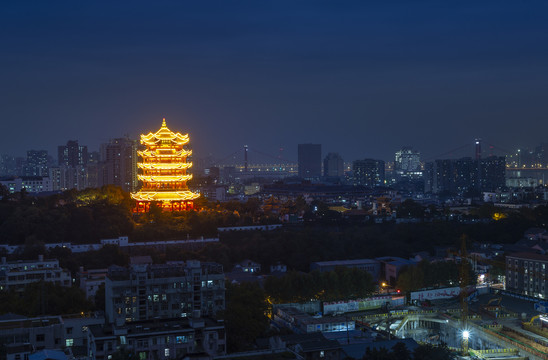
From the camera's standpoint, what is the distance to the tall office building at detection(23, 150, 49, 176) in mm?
45250

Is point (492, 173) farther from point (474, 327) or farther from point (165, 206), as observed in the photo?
point (474, 327)

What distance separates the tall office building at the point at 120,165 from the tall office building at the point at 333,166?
3330 cm

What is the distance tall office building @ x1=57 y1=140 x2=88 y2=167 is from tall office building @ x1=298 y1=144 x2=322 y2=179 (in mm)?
31312

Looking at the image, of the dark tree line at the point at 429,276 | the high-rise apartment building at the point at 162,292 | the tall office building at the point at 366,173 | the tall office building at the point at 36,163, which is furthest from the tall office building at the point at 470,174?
the high-rise apartment building at the point at 162,292

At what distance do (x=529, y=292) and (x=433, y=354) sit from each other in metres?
7.57

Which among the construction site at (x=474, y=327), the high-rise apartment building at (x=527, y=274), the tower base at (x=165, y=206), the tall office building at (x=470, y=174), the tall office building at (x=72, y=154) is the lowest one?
the construction site at (x=474, y=327)

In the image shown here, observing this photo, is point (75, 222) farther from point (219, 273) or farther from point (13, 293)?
point (219, 273)

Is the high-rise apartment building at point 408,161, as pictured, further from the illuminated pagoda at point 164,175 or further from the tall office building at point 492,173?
the illuminated pagoda at point 164,175

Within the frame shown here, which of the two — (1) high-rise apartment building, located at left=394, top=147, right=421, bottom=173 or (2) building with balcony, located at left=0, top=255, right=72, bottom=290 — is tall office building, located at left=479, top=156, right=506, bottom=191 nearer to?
(1) high-rise apartment building, located at left=394, top=147, right=421, bottom=173

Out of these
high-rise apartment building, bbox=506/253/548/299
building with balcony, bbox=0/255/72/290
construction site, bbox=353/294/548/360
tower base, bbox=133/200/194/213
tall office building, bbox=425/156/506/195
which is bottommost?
construction site, bbox=353/294/548/360

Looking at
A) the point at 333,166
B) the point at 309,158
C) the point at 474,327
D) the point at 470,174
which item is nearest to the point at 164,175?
the point at 474,327

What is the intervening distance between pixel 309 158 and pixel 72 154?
3289cm

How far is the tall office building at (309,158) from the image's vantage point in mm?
71125

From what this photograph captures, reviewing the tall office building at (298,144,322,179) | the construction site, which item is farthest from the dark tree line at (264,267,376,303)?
the tall office building at (298,144,322,179)
